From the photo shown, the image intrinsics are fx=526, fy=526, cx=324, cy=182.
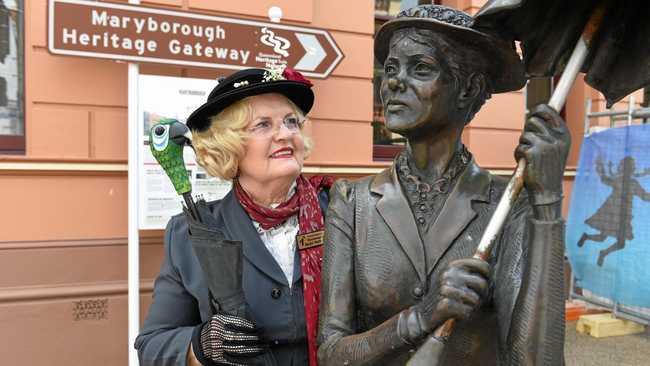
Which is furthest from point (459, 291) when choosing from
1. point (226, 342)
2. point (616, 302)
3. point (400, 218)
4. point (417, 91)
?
point (616, 302)

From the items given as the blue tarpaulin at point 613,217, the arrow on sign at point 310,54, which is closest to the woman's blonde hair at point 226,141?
the arrow on sign at point 310,54

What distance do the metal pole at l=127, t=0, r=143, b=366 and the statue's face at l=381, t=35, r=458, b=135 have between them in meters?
2.65

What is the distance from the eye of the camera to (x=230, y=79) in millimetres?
1855

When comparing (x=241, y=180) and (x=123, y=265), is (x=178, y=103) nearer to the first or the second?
(x=123, y=265)

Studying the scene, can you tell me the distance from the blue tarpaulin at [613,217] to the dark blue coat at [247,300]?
3940 mm

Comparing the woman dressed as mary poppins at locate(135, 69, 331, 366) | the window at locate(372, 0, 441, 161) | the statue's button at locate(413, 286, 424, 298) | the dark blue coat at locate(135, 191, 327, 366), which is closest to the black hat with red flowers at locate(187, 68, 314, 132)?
the woman dressed as mary poppins at locate(135, 69, 331, 366)

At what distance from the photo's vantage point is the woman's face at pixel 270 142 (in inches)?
73.3

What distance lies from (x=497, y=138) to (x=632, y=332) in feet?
7.56

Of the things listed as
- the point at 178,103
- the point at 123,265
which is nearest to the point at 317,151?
the point at 178,103

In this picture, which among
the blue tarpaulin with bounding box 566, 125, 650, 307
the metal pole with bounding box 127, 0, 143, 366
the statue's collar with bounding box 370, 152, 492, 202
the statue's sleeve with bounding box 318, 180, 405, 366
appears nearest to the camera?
the statue's sleeve with bounding box 318, 180, 405, 366

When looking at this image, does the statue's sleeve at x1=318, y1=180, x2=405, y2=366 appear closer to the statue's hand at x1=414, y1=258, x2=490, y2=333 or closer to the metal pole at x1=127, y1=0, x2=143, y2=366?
the statue's hand at x1=414, y1=258, x2=490, y2=333

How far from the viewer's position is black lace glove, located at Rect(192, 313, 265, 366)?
5.07 feet

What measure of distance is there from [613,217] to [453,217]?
4354 mm

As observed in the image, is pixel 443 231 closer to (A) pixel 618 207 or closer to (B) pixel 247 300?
(B) pixel 247 300
